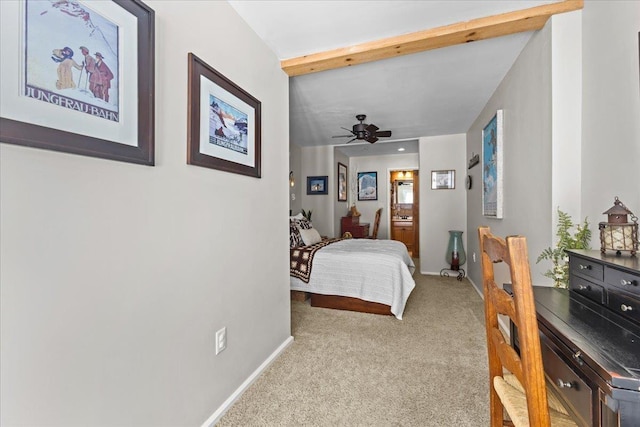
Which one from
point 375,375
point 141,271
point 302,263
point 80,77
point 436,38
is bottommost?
point 375,375

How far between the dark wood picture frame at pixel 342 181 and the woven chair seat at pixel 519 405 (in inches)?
188

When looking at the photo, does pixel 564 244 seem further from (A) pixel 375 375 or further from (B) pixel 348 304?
(B) pixel 348 304

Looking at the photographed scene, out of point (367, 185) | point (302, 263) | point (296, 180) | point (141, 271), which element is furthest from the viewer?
point (367, 185)

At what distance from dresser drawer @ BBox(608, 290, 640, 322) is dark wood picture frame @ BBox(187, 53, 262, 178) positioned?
178cm

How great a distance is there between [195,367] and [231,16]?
1963 mm

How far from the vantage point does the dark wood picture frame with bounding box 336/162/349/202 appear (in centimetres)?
575

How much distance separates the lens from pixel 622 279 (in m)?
0.96

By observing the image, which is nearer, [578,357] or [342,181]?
[578,357]

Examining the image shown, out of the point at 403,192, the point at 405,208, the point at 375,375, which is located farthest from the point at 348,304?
the point at 403,192

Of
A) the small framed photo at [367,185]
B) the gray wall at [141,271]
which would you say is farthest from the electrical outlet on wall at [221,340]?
the small framed photo at [367,185]

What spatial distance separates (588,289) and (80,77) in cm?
202

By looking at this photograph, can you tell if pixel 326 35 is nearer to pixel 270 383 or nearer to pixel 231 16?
pixel 231 16

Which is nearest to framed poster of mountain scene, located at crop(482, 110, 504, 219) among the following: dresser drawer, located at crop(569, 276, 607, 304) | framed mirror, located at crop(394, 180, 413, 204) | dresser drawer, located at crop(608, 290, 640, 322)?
dresser drawer, located at crop(569, 276, 607, 304)

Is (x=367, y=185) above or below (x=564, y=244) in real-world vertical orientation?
above
